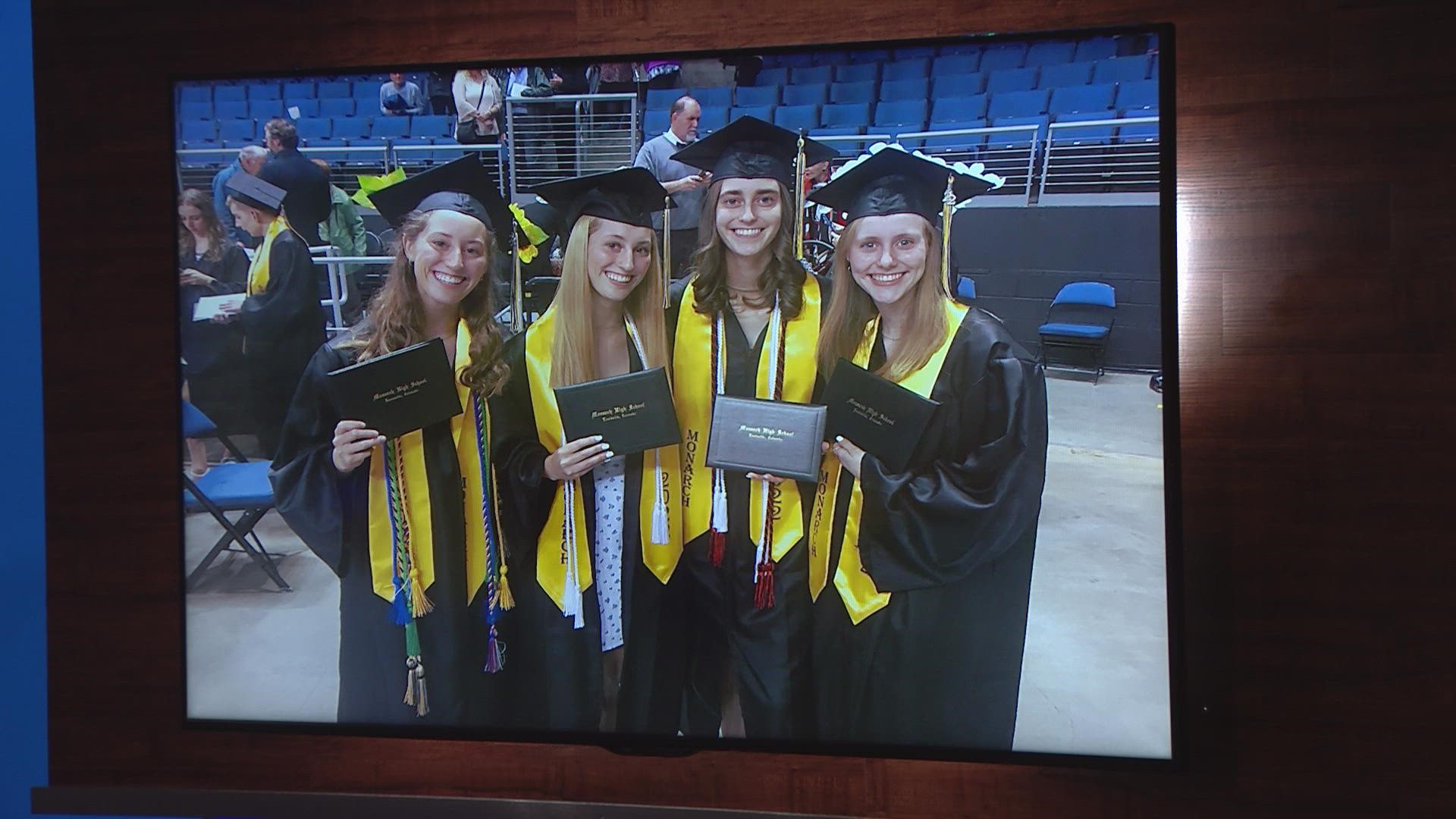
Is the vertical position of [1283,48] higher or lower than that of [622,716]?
higher

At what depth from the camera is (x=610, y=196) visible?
1.94 m

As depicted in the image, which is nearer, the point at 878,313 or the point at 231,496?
the point at 878,313

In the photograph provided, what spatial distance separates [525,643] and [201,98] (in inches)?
54.0

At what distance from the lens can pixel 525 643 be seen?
2004 mm

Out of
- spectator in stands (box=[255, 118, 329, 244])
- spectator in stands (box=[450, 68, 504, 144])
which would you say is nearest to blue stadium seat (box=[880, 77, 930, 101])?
spectator in stands (box=[450, 68, 504, 144])

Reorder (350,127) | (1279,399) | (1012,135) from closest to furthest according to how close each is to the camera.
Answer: (1012,135)
(1279,399)
(350,127)

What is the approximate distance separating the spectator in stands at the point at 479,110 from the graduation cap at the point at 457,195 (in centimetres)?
5

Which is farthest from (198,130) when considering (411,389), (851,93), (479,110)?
(851,93)

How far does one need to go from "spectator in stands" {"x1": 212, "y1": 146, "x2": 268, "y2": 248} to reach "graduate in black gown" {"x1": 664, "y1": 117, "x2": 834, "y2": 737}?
925 millimetres

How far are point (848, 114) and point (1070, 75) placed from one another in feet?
1.38

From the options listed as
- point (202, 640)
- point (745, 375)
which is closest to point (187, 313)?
point (202, 640)

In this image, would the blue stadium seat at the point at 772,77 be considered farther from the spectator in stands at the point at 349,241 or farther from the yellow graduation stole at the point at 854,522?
the spectator in stands at the point at 349,241

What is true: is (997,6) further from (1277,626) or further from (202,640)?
(202,640)

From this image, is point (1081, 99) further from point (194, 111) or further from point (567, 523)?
point (194, 111)
